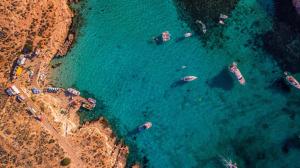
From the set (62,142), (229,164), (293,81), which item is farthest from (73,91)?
(293,81)

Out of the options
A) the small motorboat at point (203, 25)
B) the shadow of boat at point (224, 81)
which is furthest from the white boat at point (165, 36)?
the shadow of boat at point (224, 81)

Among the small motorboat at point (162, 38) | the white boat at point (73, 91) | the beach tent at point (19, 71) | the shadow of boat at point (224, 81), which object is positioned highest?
the beach tent at point (19, 71)

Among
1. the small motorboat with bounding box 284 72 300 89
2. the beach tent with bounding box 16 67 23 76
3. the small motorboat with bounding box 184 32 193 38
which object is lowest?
the small motorboat with bounding box 284 72 300 89

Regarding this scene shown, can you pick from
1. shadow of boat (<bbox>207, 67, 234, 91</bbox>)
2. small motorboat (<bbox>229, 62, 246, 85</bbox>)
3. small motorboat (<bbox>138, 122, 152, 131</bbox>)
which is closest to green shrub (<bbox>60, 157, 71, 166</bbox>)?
small motorboat (<bbox>138, 122, 152, 131</bbox>)

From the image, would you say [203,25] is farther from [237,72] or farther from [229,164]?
[229,164]

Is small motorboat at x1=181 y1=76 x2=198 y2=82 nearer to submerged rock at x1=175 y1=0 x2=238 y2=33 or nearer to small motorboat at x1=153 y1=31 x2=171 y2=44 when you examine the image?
small motorboat at x1=153 y1=31 x2=171 y2=44

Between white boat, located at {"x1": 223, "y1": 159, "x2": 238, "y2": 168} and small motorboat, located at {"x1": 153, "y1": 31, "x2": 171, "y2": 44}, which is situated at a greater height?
small motorboat, located at {"x1": 153, "y1": 31, "x2": 171, "y2": 44}

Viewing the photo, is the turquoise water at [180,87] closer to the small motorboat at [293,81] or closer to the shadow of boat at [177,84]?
the shadow of boat at [177,84]
